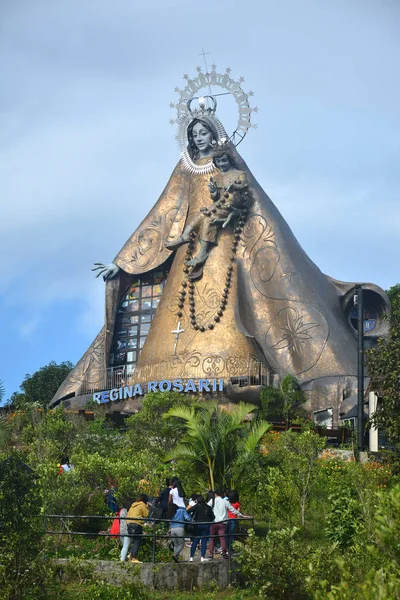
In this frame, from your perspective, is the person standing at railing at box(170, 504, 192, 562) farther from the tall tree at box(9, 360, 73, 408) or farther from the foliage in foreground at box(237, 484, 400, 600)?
the tall tree at box(9, 360, 73, 408)

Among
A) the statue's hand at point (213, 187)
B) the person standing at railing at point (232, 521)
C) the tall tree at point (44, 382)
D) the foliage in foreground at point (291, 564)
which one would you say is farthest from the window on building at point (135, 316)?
the foliage in foreground at point (291, 564)

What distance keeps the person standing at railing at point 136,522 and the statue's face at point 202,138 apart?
24482 mm

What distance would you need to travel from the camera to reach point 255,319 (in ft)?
117

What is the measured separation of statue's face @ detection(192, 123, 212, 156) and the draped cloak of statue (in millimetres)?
1026

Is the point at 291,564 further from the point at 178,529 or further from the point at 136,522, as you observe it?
the point at 136,522

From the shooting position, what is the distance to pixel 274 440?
25453mm

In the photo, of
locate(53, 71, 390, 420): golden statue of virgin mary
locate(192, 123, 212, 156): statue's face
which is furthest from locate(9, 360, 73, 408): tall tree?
locate(192, 123, 212, 156): statue's face

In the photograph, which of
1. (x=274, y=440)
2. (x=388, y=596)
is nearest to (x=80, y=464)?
(x=274, y=440)

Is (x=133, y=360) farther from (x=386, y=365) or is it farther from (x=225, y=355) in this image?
(x=386, y=365)

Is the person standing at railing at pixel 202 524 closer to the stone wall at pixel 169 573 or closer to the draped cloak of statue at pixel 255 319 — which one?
the stone wall at pixel 169 573

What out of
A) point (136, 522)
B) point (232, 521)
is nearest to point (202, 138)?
point (232, 521)

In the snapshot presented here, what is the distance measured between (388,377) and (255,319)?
17.1m

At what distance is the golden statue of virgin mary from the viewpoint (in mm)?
34406

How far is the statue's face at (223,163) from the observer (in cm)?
3772
